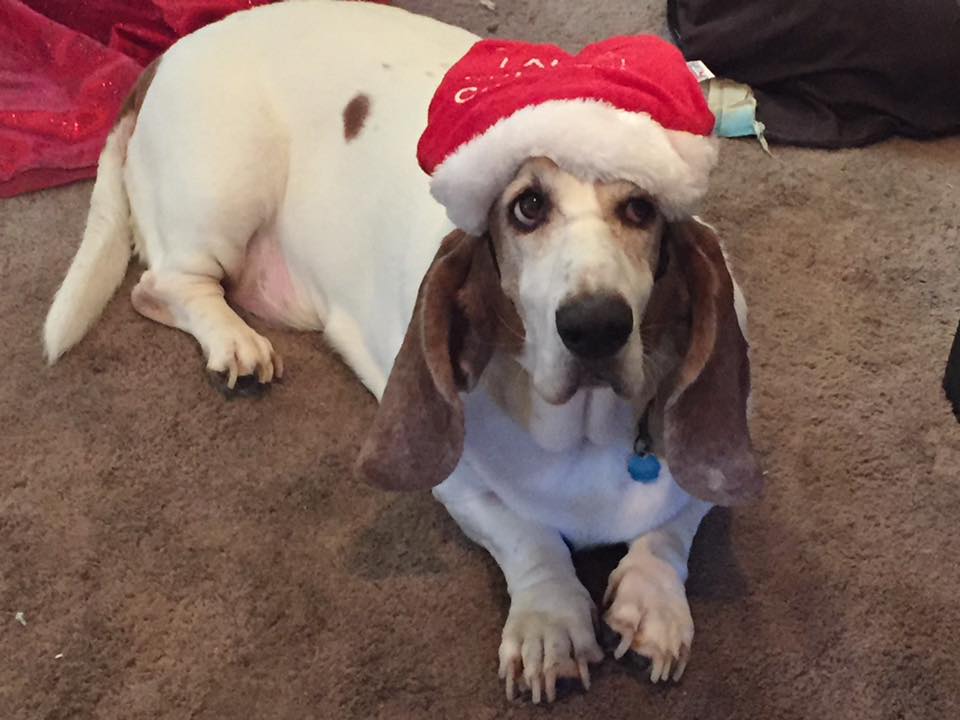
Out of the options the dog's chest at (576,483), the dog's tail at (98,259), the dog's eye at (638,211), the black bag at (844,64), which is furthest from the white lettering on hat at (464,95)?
the black bag at (844,64)

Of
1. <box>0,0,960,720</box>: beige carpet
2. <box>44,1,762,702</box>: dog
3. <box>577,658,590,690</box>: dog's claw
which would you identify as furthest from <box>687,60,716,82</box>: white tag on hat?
<box>577,658,590,690</box>: dog's claw

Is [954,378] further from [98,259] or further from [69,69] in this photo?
[69,69]

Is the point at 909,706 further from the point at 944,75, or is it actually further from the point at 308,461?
the point at 944,75

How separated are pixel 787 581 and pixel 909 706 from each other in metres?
0.25

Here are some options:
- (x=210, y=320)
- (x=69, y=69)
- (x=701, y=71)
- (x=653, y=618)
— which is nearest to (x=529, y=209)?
(x=653, y=618)

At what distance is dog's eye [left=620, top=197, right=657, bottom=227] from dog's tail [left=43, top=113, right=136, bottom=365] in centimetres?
122

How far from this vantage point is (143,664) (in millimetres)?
1624

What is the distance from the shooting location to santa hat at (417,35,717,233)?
1300 millimetres

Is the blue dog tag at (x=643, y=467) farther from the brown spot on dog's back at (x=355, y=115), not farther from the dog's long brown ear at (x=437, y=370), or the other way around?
the brown spot on dog's back at (x=355, y=115)

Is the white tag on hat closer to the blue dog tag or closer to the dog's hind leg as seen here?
the dog's hind leg

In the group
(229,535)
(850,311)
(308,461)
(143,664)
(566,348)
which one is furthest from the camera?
(850,311)

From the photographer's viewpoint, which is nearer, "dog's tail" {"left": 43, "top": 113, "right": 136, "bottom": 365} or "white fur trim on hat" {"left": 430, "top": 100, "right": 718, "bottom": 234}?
"white fur trim on hat" {"left": 430, "top": 100, "right": 718, "bottom": 234}

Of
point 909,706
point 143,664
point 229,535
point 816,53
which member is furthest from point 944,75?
point 143,664

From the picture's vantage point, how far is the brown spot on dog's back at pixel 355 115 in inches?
80.4
